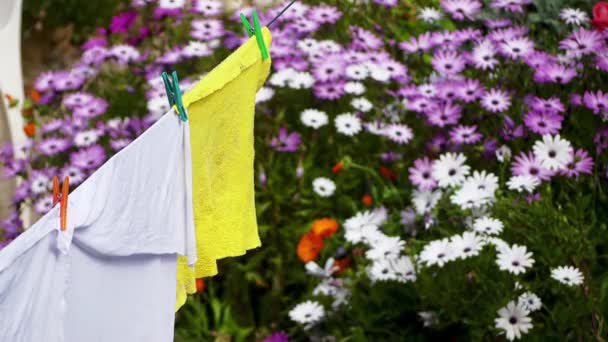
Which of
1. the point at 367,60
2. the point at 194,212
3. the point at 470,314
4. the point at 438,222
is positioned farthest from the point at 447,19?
the point at 194,212

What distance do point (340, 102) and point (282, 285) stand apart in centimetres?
56

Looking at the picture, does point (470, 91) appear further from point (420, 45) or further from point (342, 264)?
point (342, 264)

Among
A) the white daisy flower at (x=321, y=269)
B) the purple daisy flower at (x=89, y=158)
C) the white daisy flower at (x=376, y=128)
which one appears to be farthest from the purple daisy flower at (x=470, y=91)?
the purple daisy flower at (x=89, y=158)

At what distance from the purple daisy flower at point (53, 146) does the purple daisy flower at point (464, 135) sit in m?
1.09

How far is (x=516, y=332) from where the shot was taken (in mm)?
2051

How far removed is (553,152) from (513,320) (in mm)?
482

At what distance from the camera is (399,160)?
2.65 m

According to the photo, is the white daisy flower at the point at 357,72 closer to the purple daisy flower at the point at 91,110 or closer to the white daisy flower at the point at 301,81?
the white daisy flower at the point at 301,81

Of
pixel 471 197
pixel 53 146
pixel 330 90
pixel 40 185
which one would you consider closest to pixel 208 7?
pixel 330 90

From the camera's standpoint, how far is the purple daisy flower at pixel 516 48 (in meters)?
2.58

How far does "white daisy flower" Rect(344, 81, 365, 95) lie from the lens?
107 inches

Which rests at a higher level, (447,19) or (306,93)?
(447,19)

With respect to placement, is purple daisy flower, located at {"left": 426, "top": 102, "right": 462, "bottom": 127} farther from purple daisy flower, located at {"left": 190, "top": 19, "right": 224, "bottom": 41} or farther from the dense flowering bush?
purple daisy flower, located at {"left": 190, "top": 19, "right": 224, "bottom": 41}

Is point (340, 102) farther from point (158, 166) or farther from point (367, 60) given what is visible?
point (158, 166)
